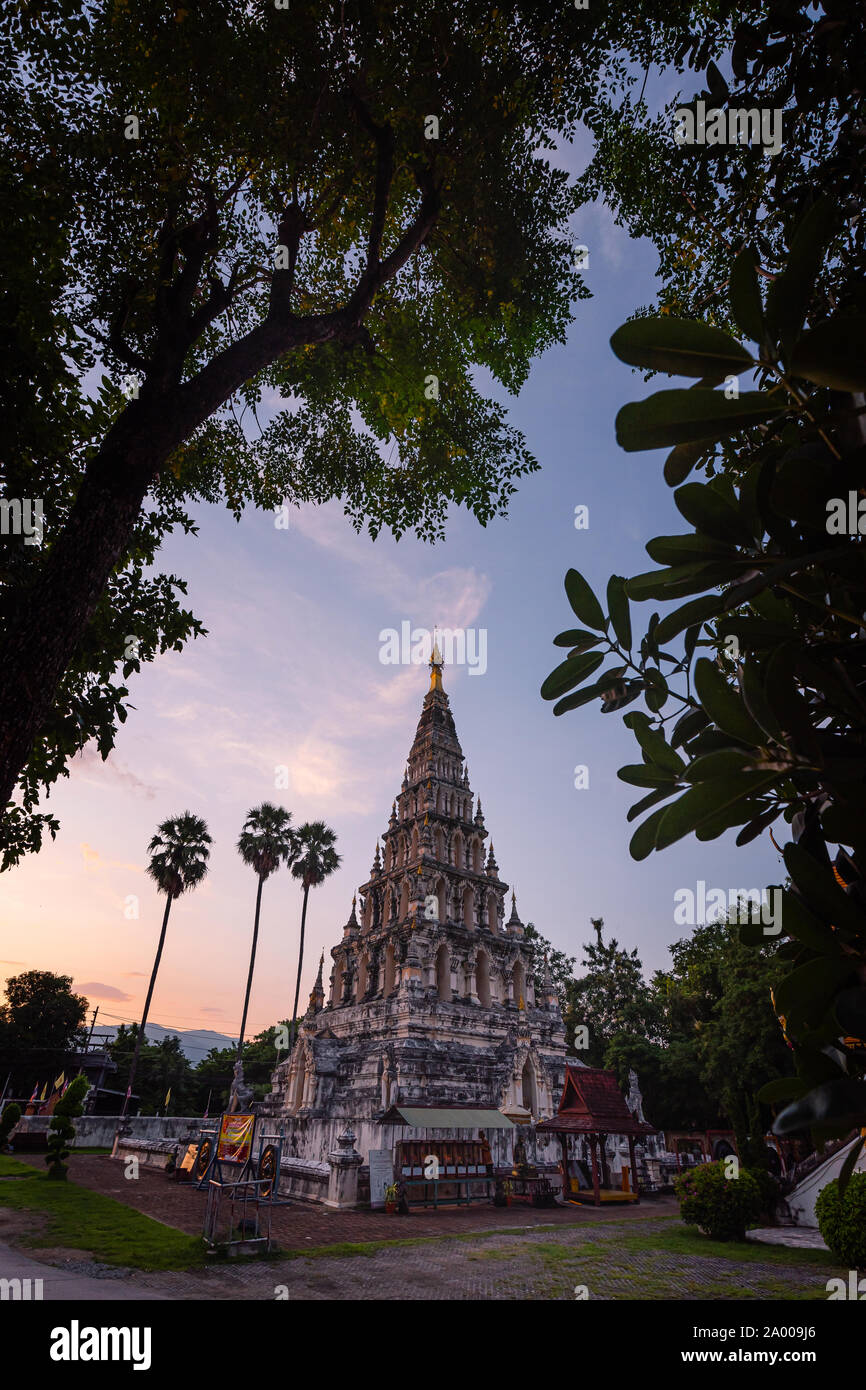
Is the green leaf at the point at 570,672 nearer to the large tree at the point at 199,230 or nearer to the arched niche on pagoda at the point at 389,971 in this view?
the large tree at the point at 199,230

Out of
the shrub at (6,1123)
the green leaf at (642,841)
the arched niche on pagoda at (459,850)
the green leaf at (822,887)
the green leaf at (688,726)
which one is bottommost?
the shrub at (6,1123)

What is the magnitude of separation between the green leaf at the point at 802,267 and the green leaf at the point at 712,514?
0.36 metres

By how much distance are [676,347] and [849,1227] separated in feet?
45.3

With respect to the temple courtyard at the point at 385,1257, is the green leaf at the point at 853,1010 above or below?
above

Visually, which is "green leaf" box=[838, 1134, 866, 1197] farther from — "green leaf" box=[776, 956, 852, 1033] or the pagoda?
the pagoda

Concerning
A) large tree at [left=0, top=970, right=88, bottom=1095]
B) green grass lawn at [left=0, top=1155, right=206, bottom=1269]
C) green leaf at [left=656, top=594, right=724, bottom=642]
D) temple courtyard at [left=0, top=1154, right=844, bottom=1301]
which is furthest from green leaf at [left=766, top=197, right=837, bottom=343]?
large tree at [left=0, top=970, right=88, bottom=1095]

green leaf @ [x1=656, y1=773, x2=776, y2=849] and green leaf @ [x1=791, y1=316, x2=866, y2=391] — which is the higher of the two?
green leaf @ [x1=791, y1=316, x2=866, y2=391]

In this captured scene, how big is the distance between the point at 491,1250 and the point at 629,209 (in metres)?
16.1

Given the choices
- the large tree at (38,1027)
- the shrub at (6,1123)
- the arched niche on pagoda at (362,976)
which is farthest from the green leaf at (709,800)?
the large tree at (38,1027)

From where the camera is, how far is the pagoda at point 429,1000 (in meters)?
23.0

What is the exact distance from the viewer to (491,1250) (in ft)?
36.1

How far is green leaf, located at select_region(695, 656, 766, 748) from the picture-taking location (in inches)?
52.2

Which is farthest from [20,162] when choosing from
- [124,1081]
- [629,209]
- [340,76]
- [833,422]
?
[124,1081]

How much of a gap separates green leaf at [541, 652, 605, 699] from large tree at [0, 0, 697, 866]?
409cm
